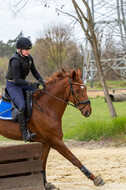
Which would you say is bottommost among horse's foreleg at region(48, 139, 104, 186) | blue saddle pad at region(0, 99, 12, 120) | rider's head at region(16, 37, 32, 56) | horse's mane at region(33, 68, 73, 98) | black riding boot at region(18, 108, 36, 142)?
horse's foreleg at region(48, 139, 104, 186)

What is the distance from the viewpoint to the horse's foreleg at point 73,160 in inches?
190

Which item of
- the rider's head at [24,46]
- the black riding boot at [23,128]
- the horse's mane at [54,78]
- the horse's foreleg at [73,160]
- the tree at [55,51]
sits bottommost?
the horse's foreleg at [73,160]

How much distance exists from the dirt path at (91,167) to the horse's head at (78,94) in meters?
1.31

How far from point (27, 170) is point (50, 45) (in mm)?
37912

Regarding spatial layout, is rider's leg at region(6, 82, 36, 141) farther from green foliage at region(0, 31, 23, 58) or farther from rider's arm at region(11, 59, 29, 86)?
green foliage at region(0, 31, 23, 58)

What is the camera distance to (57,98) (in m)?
5.32

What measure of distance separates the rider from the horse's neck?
1.07 ft

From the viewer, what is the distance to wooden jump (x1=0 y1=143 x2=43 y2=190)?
156 inches

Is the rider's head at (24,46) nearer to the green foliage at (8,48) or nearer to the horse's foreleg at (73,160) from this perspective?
the horse's foreleg at (73,160)

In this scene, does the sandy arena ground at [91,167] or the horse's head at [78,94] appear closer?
the horse's head at [78,94]

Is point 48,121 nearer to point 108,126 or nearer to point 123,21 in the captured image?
point 108,126

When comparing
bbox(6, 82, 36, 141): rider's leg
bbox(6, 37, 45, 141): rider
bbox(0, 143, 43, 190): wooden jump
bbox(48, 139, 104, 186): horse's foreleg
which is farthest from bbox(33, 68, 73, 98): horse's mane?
bbox(0, 143, 43, 190): wooden jump

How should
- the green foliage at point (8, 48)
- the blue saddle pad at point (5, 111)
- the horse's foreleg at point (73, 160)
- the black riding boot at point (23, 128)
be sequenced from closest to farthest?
the horse's foreleg at point (73, 160), the black riding boot at point (23, 128), the blue saddle pad at point (5, 111), the green foliage at point (8, 48)

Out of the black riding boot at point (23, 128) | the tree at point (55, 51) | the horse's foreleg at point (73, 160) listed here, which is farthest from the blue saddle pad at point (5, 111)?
the tree at point (55, 51)
